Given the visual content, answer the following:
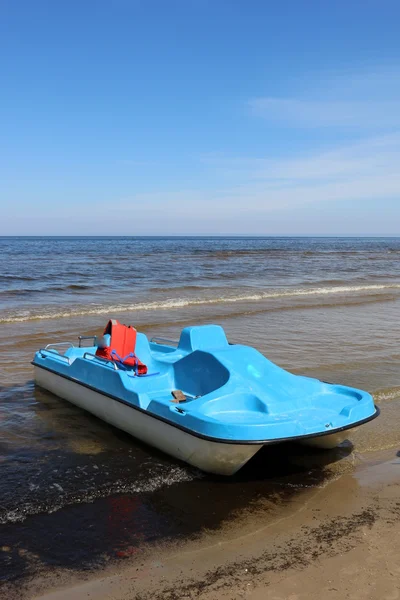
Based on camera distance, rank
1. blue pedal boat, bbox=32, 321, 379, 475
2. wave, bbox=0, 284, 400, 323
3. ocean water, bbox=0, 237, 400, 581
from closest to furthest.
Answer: ocean water, bbox=0, 237, 400, 581 → blue pedal boat, bbox=32, 321, 379, 475 → wave, bbox=0, 284, 400, 323

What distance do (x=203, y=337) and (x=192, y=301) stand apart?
10598 mm

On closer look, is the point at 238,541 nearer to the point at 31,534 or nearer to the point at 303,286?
the point at 31,534

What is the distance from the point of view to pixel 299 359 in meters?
10.1

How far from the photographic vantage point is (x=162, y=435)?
588 cm

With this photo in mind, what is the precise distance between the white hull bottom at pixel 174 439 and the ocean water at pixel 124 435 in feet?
0.41

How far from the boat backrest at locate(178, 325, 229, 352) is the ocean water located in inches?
56.8

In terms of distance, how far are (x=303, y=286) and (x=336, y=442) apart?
1783 cm

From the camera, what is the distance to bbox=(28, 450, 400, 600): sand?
12.0 feet

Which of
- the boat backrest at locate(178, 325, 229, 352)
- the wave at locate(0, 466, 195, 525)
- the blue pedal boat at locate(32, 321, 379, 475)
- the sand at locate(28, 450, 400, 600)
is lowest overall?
the wave at locate(0, 466, 195, 525)

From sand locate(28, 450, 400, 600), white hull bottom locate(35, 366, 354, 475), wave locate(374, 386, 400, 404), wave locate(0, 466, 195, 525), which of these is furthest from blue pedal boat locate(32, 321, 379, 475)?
wave locate(374, 386, 400, 404)

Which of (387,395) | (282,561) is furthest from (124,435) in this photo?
(387,395)

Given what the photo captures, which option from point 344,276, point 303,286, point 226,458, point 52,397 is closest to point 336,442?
point 226,458

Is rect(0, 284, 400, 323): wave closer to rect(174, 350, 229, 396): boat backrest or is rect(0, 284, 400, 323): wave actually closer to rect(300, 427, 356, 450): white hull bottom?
rect(174, 350, 229, 396): boat backrest

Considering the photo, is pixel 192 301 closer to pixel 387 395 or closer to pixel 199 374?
pixel 387 395
